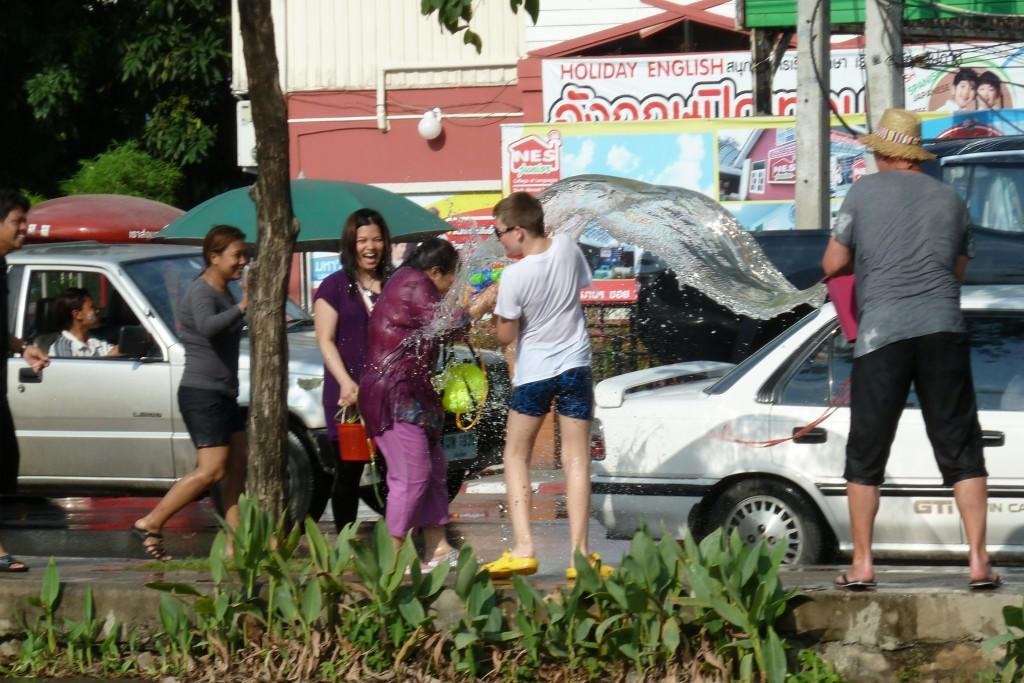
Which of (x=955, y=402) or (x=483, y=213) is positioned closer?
(x=955, y=402)

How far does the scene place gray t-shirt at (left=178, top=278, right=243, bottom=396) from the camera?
7.35 metres

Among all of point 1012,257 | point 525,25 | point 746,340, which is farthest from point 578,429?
point 525,25

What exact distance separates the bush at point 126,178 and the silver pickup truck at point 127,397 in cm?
898

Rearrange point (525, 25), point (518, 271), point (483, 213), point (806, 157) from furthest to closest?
point (525, 25) < point (483, 213) < point (806, 157) < point (518, 271)

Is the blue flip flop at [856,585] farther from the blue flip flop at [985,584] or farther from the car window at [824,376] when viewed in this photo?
the car window at [824,376]

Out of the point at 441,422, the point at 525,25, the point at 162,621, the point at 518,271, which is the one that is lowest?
the point at 162,621

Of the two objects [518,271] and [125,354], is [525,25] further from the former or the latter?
[518,271]

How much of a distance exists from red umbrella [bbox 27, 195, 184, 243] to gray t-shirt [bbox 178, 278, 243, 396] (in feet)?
21.4

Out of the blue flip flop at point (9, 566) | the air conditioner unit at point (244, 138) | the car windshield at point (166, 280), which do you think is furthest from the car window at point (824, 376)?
the air conditioner unit at point (244, 138)

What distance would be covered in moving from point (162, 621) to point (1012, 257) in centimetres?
674

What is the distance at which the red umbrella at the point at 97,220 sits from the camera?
14.0 m

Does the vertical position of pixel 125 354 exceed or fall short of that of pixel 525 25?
it falls short

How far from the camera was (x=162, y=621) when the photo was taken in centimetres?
573

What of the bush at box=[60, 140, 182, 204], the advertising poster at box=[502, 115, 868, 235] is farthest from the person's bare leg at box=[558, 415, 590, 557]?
the bush at box=[60, 140, 182, 204]
